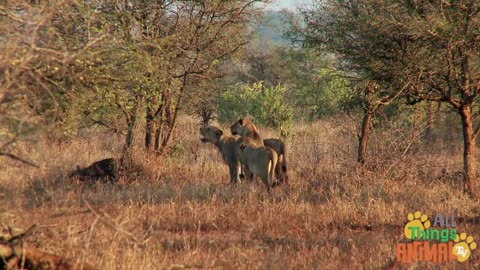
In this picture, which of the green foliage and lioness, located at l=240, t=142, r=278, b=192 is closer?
lioness, located at l=240, t=142, r=278, b=192

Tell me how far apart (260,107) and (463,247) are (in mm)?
17743

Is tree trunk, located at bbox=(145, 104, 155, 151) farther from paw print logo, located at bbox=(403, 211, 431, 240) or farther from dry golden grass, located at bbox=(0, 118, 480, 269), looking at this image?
paw print logo, located at bbox=(403, 211, 431, 240)

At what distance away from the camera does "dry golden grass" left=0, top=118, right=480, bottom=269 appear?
5.11 m

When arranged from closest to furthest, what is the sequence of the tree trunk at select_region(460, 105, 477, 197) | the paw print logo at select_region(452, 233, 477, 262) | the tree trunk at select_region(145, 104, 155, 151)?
the paw print logo at select_region(452, 233, 477, 262) → the tree trunk at select_region(460, 105, 477, 197) → the tree trunk at select_region(145, 104, 155, 151)

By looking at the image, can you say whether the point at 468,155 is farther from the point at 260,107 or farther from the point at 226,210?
the point at 260,107

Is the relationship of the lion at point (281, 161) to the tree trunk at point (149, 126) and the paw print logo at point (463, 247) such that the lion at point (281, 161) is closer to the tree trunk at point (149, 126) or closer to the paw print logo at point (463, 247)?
the tree trunk at point (149, 126)

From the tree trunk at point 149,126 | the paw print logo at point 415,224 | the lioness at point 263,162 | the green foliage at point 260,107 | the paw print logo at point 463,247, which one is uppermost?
the green foliage at point 260,107

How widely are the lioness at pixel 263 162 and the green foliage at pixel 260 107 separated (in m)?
10.7

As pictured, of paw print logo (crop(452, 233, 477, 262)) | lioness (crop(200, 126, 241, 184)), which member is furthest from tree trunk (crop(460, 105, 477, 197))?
lioness (crop(200, 126, 241, 184))

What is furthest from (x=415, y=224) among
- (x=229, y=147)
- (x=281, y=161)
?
(x=229, y=147)

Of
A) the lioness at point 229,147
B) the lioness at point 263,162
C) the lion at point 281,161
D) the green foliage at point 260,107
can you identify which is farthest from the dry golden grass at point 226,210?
the green foliage at point 260,107

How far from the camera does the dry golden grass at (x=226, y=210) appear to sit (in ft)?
16.8

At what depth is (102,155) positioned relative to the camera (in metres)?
15.1

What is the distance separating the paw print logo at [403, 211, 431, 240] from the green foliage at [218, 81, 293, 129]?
1367 cm
